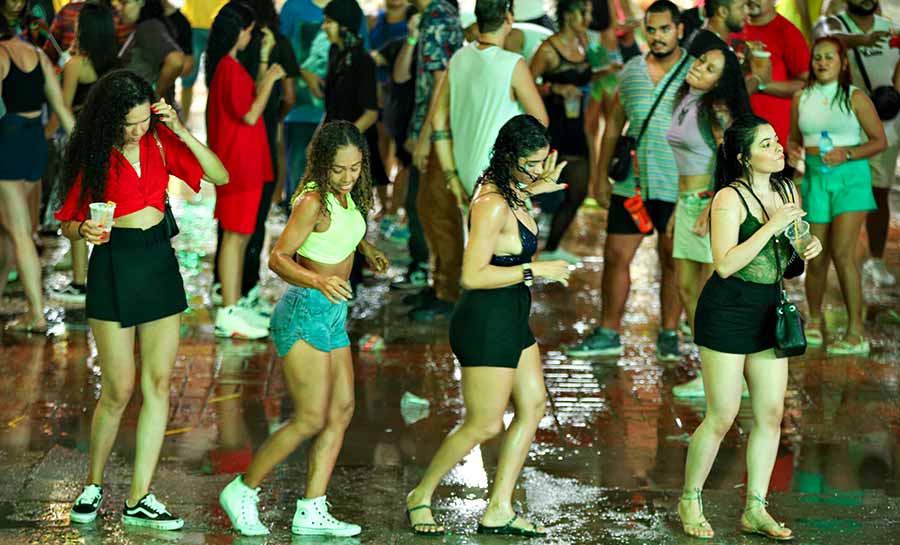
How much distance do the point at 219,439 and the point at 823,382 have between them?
363 cm

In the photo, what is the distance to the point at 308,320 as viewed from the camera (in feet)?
19.4

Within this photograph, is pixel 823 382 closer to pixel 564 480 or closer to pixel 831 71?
pixel 831 71

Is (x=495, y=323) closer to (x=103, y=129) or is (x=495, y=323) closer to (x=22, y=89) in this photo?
(x=103, y=129)

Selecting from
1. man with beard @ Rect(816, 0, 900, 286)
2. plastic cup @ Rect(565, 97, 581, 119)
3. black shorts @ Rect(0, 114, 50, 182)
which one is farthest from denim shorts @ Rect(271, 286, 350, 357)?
man with beard @ Rect(816, 0, 900, 286)

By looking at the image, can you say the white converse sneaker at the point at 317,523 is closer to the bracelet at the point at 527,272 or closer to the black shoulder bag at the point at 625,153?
the bracelet at the point at 527,272

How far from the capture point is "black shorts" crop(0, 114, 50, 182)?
9.14m

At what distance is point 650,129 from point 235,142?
8.85 ft

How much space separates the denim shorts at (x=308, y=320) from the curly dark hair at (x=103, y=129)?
0.92 metres

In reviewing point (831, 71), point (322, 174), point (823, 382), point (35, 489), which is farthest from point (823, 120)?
point (35, 489)

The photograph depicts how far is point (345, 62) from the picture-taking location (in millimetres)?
10000

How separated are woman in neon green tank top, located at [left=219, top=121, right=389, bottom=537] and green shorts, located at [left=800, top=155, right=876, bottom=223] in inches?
159

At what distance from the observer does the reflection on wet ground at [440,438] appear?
629 centimetres

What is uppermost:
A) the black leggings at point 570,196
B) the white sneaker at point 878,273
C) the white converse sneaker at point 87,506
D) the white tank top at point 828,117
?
the white tank top at point 828,117

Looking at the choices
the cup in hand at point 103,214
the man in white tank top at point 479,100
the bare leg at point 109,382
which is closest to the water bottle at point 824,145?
the man in white tank top at point 479,100
